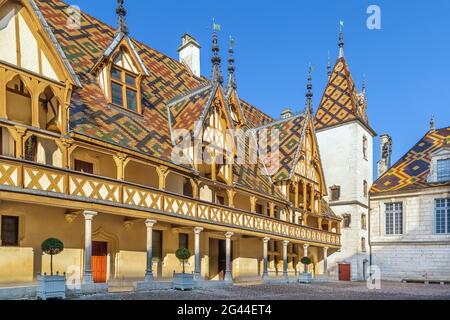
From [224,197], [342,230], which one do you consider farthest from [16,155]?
[342,230]

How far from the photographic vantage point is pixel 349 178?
112 ft

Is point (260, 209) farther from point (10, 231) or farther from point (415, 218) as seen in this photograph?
point (10, 231)

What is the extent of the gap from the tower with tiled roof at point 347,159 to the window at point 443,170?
5.02 m

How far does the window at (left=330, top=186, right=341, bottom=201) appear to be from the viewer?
3442 centimetres

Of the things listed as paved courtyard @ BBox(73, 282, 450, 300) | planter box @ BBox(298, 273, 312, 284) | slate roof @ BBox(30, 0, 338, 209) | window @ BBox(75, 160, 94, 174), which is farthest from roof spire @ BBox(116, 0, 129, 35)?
planter box @ BBox(298, 273, 312, 284)

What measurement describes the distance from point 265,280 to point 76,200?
11.7m

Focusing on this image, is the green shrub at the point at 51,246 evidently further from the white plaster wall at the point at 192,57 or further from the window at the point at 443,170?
the window at the point at 443,170

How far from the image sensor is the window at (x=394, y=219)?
110 ft

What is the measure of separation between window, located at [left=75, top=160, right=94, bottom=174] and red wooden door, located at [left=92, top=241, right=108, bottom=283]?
246cm

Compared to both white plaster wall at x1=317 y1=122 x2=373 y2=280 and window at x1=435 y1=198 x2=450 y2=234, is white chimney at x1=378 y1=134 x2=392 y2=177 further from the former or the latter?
window at x1=435 y1=198 x2=450 y2=234

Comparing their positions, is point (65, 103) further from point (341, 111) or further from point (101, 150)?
point (341, 111)

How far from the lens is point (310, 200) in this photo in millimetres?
28344

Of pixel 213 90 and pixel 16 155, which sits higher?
pixel 213 90

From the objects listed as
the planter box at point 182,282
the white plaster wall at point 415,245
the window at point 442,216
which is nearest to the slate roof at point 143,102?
the planter box at point 182,282
